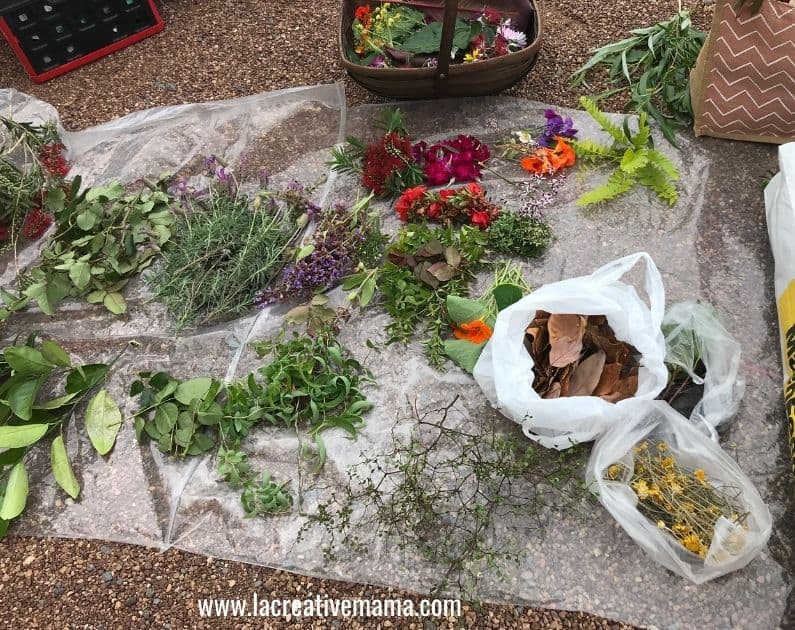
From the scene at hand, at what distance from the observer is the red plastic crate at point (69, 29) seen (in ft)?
7.62

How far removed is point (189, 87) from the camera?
244 centimetres

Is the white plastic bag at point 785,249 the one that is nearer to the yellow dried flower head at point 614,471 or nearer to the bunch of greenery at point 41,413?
the yellow dried flower head at point 614,471

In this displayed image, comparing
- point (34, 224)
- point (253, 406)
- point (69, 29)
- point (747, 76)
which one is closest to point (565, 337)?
point (253, 406)

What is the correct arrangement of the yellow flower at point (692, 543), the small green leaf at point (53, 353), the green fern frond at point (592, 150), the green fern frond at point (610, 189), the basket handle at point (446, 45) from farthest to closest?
the green fern frond at point (592, 150), the green fern frond at point (610, 189), the basket handle at point (446, 45), the small green leaf at point (53, 353), the yellow flower at point (692, 543)

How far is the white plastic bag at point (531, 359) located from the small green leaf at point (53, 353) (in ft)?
3.64

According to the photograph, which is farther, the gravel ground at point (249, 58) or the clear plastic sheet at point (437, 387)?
the gravel ground at point (249, 58)

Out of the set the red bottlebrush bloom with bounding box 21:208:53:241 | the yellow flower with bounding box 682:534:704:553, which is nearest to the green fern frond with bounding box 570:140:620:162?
the yellow flower with bounding box 682:534:704:553

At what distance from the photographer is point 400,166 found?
6.21 ft

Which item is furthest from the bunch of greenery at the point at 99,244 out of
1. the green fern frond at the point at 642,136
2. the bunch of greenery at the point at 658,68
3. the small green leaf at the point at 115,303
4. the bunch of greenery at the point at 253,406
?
the bunch of greenery at the point at 658,68

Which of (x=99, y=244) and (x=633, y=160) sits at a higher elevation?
(x=99, y=244)

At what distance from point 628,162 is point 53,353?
1.73 m

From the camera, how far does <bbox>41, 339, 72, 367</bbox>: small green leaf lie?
5.27ft

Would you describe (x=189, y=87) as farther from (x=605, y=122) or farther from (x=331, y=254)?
(x=605, y=122)

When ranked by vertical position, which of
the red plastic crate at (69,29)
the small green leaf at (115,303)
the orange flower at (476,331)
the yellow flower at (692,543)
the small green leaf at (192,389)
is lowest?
the yellow flower at (692,543)
